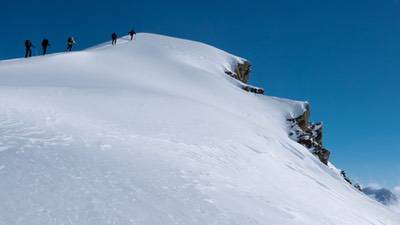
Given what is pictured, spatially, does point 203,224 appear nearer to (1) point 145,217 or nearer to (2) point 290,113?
(1) point 145,217

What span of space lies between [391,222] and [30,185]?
12.3 m

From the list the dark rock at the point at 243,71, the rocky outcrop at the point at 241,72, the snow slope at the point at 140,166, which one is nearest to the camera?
the snow slope at the point at 140,166

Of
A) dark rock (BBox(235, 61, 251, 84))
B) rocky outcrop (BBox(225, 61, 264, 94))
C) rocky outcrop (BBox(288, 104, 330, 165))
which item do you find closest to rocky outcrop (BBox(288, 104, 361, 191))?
rocky outcrop (BBox(288, 104, 330, 165))

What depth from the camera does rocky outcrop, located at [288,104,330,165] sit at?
34281 mm

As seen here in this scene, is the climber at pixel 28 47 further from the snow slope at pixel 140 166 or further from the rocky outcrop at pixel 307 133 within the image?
the rocky outcrop at pixel 307 133

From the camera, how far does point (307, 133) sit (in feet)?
126

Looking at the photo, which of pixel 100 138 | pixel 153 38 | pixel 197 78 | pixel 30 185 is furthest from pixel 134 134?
pixel 153 38

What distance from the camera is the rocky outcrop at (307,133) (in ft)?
112

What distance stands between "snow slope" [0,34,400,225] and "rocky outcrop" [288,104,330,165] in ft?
46.0

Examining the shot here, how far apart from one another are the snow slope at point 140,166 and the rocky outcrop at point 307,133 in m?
14.0

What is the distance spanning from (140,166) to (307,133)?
101ft

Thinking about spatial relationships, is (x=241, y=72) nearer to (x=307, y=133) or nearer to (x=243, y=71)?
(x=243, y=71)

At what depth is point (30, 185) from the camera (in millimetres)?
7719

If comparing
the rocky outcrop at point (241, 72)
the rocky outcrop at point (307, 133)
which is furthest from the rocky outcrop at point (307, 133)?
the rocky outcrop at point (241, 72)
